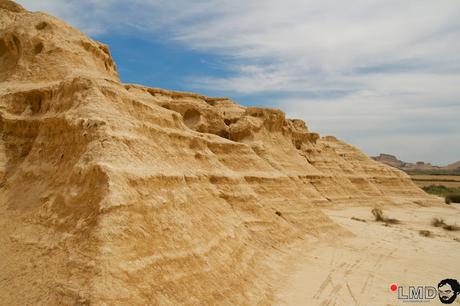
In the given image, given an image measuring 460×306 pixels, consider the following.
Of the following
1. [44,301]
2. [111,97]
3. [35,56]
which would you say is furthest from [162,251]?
[35,56]

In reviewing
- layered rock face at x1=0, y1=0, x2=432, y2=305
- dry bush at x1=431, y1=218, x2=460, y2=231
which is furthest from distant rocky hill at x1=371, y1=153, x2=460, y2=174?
layered rock face at x1=0, y1=0, x2=432, y2=305

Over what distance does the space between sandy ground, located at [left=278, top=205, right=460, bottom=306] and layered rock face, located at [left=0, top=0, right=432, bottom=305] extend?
1.02 m

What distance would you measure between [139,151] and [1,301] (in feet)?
13.4

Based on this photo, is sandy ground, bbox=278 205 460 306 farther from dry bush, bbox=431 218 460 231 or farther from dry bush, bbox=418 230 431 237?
dry bush, bbox=431 218 460 231

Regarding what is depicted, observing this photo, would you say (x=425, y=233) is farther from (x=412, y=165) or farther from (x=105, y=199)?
(x=412, y=165)

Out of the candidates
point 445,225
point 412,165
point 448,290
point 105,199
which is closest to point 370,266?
point 448,290

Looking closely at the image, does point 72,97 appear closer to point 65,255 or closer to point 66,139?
point 66,139

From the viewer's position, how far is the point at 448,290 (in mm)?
11492

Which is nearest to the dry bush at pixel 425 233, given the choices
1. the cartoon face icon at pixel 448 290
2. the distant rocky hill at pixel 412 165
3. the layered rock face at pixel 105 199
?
the layered rock face at pixel 105 199

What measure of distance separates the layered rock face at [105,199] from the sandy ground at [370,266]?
1024 millimetres

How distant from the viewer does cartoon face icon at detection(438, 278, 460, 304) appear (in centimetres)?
1071

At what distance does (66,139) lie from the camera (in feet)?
29.2

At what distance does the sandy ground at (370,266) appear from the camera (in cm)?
1045

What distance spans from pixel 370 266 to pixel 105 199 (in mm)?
10500
